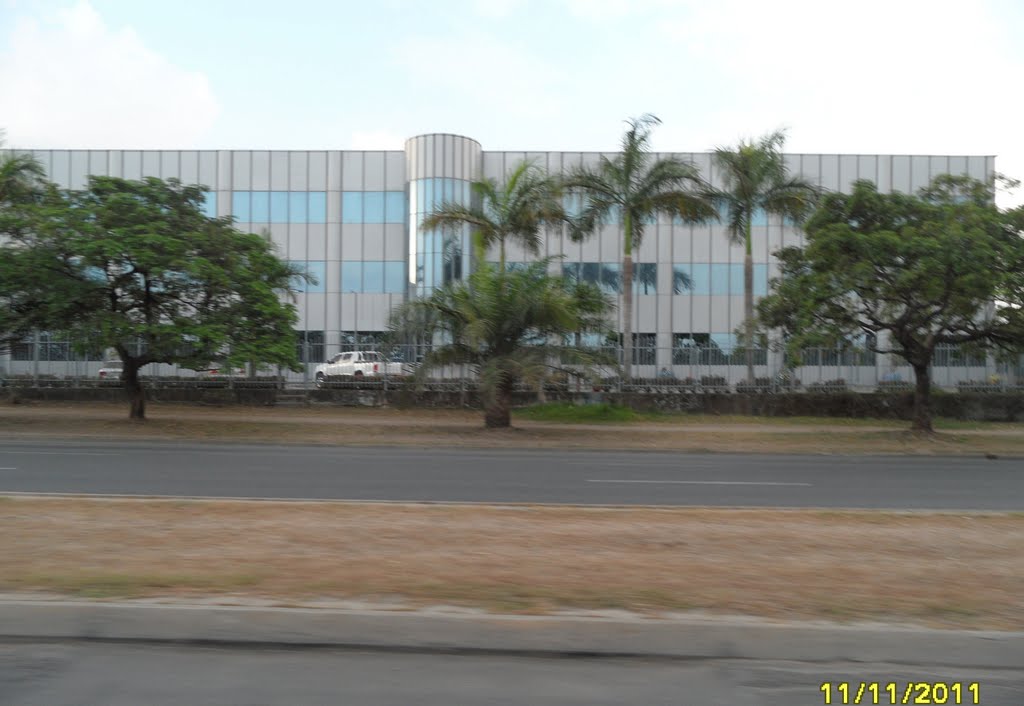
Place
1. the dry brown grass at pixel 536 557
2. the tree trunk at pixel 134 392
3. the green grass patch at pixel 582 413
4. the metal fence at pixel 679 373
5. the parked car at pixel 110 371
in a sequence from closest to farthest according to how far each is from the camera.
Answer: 1. the dry brown grass at pixel 536 557
2. the tree trunk at pixel 134 392
3. the green grass patch at pixel 582 413
4. the metal fence at pixel 679 373
5. the parked car at pixel 110 371

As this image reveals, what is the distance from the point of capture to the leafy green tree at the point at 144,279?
67.8ft

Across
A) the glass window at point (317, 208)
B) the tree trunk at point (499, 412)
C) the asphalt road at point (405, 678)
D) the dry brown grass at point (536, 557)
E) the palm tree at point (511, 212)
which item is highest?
the glass window at point (317, 208)

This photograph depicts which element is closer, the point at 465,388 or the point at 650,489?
the point at 650,489

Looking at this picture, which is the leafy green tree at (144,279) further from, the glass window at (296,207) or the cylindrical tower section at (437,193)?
the glass window at (296,207)

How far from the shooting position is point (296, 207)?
42.7 metres

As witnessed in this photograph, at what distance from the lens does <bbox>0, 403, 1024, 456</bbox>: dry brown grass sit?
20.3m

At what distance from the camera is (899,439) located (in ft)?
71.6

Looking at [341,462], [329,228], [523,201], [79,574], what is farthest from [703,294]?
[79,574]

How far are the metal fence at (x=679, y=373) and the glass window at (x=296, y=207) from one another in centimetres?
1619

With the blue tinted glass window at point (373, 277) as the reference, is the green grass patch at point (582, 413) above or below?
below

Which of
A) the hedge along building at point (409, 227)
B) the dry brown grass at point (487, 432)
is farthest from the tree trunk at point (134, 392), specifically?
the hedge along building at point (409, 227)

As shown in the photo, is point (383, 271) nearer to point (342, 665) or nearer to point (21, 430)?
point (21, 430)

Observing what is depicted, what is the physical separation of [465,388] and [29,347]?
15618mm

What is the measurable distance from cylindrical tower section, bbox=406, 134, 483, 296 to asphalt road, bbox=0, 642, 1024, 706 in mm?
36171
